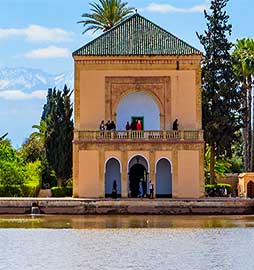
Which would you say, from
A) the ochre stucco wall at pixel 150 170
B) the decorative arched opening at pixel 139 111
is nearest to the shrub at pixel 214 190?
the ochre stucco wall at pixel 150 170

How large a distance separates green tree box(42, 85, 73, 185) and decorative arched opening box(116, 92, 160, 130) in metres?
6.21

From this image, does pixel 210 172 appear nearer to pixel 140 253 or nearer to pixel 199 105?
pixel 199 105

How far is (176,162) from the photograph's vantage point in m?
39.7

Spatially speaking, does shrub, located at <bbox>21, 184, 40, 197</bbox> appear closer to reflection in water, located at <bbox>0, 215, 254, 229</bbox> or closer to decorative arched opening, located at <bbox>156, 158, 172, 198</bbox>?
decorative arched opening, located at <bbox>156, 158, 172, 198</bbox>

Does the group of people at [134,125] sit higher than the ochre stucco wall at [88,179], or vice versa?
the group of people at [134,125]

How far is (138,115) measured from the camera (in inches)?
1641

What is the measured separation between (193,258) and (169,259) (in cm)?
57

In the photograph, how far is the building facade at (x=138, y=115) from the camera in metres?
39.6

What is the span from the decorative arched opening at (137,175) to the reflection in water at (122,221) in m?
6.22

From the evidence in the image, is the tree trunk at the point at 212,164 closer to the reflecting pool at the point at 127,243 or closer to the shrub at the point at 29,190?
the shrub at the point at 29,190

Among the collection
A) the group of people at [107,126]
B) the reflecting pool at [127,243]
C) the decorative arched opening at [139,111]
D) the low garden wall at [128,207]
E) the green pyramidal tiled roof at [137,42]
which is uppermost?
the green pyramidal tiled roof at [137,42]

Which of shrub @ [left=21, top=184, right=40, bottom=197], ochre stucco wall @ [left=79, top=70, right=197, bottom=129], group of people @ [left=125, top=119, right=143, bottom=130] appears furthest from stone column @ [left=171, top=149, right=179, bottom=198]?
shrub @ [left=21, top=184, right=40, bottom=197]

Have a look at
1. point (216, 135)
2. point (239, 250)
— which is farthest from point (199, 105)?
point (239, 250)

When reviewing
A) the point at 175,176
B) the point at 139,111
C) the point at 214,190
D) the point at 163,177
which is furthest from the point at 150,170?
the point at 214,190
